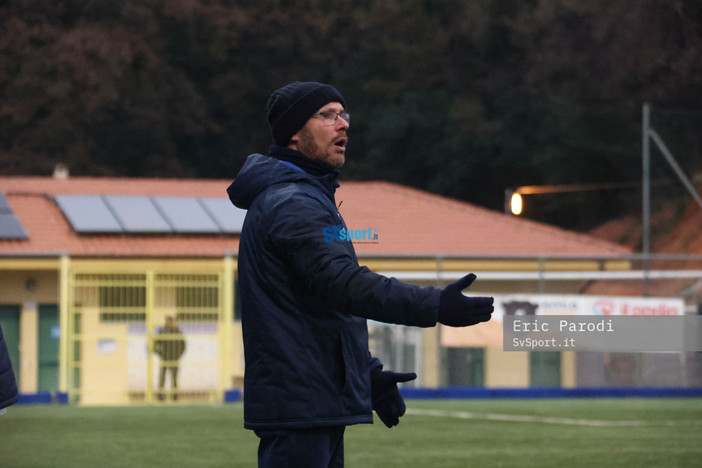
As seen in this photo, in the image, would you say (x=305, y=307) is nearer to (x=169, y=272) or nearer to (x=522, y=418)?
(x=522, y=418)

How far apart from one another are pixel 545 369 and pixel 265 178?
68.1 feet

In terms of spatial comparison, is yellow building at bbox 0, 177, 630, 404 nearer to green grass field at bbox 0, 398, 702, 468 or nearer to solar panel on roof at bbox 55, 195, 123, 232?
solar panel on roof at bbox 55, 195, 123, 232

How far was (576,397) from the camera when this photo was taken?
75.2 feet

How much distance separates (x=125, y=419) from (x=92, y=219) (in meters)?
11.9

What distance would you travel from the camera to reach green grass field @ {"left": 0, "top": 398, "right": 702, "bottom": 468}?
11.8 m

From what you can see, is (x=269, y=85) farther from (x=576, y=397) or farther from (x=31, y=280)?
(x=576, y=397)

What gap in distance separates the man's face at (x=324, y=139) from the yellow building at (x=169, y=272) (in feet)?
51.1

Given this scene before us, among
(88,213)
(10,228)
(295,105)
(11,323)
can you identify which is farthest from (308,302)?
(88,213)

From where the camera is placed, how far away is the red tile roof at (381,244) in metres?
28.1

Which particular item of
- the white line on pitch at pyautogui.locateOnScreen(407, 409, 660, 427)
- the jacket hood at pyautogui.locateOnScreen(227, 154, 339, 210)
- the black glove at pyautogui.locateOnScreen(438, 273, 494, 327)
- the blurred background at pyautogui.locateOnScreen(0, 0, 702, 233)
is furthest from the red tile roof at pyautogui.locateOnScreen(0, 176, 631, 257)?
the black glove at pyautogui.locateOnScreen(438, 273, 494, 327)

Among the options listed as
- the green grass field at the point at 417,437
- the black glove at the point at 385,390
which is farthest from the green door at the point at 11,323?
the black glove at the point at 385,390

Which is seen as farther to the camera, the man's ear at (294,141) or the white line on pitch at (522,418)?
the white line on pitch at (522,418)

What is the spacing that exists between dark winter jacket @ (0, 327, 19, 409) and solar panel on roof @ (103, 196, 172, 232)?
2412 centimetres

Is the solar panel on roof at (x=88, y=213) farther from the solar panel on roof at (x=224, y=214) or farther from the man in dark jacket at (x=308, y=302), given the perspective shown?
the man in dark jacket at (x=308, y=302)
